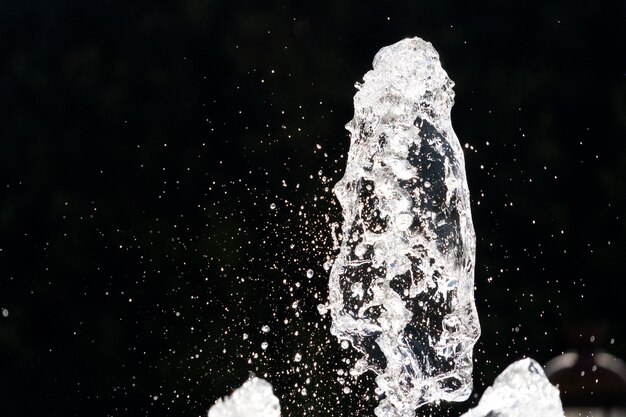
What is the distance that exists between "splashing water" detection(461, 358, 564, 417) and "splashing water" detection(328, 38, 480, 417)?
42cm

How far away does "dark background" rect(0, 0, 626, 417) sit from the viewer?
545 cm

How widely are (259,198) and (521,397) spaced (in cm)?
333

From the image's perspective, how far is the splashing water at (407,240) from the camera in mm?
2922

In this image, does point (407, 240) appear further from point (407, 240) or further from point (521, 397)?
point (521, 397)

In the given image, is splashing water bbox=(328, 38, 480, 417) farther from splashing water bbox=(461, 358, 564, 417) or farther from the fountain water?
splashing water bbox=(461, 358, 564, 417)

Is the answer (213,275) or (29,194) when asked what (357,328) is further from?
(29,194)

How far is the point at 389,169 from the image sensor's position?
2.98 metres

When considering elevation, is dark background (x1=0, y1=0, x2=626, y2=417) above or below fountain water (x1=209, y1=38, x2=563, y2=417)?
above

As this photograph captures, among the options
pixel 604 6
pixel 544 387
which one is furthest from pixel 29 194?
pixel 544 387

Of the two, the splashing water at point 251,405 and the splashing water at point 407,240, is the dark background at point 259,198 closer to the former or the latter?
the splashing water at point 407,240

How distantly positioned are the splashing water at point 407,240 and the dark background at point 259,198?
2227 millimetres

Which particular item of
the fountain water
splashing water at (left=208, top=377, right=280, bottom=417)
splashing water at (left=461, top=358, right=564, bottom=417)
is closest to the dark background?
the fountain water

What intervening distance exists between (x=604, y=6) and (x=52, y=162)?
325cm

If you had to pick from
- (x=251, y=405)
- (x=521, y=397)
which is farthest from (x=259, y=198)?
(x=521, y=397)
